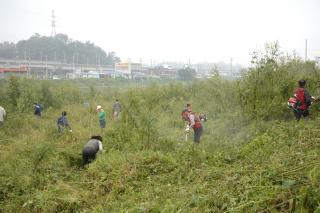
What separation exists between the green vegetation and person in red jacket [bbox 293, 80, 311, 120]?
1.17ft

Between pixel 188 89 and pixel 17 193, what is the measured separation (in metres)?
17.4

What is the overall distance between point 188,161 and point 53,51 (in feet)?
206

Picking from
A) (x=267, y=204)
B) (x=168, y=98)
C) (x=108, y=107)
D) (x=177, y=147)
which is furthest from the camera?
(x=168, y=98)

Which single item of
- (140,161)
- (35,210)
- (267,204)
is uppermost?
(267,204)

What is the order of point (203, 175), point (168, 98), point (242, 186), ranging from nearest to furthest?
1. point (242, 186)
2. point (203, 175)
3. point (168, 98)

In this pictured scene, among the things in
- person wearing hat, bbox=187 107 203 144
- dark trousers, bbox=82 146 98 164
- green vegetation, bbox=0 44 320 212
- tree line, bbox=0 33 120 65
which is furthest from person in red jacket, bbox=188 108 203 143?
tree line, bbox=0 33 120 65

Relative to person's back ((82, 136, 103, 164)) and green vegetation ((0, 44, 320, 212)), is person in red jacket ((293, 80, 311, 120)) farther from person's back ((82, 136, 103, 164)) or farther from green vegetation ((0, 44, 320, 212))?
person's back ((82, 136, 103, 164))

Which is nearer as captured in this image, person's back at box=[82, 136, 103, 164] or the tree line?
person's back at box=[82, 136, 103, 164]

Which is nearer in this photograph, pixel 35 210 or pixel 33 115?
pixel 35 210

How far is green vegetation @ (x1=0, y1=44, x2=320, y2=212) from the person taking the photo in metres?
4.39

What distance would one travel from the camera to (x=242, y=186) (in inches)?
178

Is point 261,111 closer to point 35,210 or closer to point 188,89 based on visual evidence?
point 35,210

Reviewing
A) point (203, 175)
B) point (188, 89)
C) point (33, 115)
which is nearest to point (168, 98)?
point (188, 89)

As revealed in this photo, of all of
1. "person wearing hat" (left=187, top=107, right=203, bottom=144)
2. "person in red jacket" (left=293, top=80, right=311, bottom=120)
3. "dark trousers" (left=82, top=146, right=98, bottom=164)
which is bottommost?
"dark trousers" (left=82, top=146, right=98, bottom=164)
